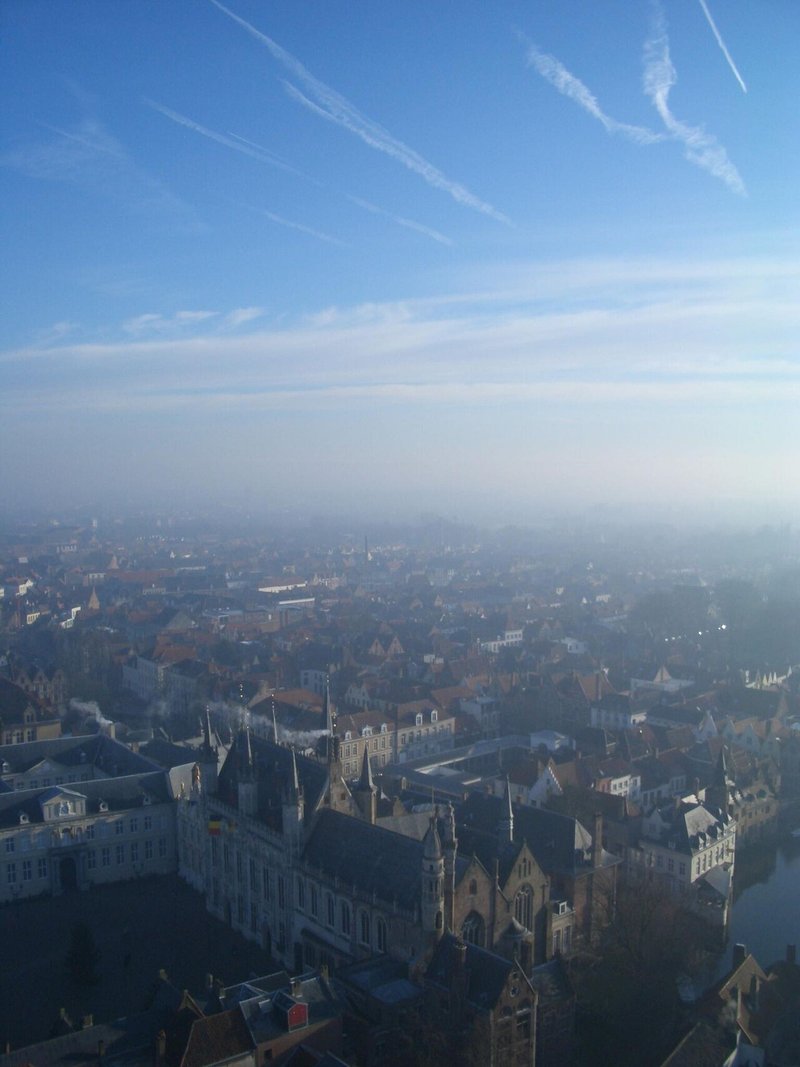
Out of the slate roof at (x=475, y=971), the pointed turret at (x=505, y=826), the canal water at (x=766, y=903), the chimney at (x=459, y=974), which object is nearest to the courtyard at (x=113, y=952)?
the slate roof at (x=475, y=971)

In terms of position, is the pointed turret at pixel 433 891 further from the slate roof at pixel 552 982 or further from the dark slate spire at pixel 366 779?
the dark slate spire at pixel 366 779

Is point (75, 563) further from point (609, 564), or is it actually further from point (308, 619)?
point (609, 564)

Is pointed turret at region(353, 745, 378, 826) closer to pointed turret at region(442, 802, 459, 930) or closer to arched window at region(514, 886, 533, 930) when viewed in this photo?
arched window at region(514, 886, 533, 930)

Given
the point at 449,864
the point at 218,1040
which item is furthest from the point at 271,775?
the point at 218,1040

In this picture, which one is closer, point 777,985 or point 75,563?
point 777,985

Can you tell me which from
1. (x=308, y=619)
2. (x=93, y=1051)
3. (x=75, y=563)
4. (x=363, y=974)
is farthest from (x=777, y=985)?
(x=75, y=563)

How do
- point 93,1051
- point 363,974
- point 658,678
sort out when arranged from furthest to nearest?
point 658,678 → point 363,974 → point 93,1051

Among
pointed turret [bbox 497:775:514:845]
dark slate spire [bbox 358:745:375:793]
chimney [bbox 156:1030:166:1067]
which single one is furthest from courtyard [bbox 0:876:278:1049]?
pointed turret [bbox 497:775:514:845]

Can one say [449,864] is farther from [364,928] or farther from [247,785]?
[247,785]
